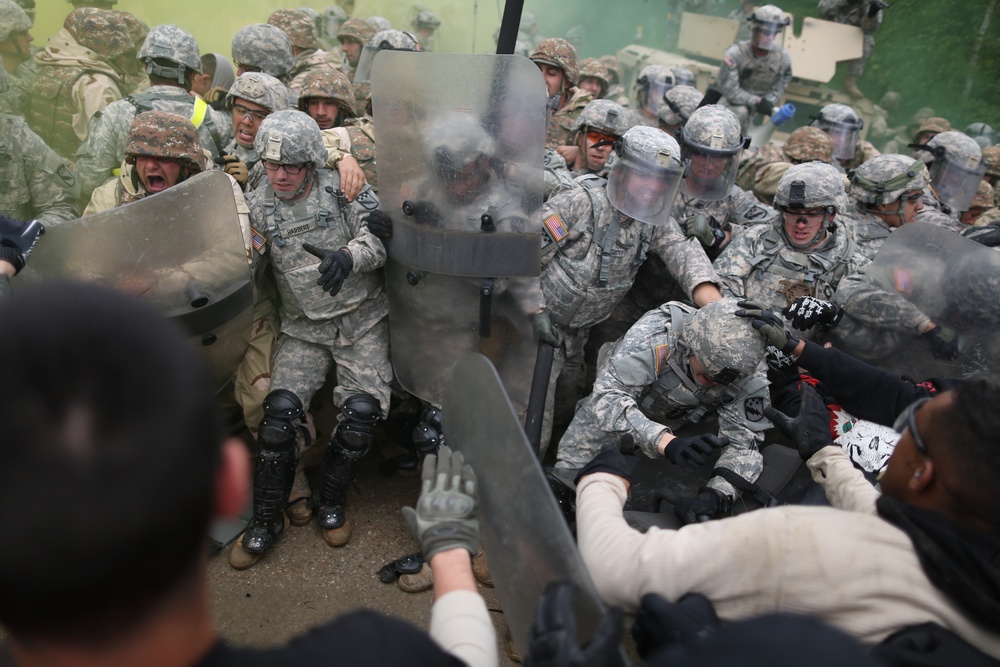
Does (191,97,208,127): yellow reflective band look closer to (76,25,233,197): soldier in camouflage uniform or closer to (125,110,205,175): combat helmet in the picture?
(76,25,233,197): soldier in camouflage uniform

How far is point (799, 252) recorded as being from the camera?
4.00 meters

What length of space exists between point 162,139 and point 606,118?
9.88ft

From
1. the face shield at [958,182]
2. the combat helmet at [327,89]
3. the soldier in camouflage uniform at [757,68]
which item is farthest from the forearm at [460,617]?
the soldier in camouflage uniform at [757,68]

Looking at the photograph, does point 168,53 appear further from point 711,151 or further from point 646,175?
point 711,151

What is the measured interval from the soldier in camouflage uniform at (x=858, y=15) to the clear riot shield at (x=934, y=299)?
8.64 metres

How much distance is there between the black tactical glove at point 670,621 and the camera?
127 centimetres

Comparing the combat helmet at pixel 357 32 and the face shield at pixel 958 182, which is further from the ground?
the combat helmet at pixel 357 32

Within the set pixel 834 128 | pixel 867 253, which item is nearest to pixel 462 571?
pixel 867 253

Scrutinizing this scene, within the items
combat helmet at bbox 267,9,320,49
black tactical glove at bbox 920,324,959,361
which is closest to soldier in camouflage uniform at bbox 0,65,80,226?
combat helmet at bbox 267,9,320,49

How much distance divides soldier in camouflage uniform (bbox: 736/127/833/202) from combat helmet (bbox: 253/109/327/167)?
151 inches

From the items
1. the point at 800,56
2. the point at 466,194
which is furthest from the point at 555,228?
the point at 800,56

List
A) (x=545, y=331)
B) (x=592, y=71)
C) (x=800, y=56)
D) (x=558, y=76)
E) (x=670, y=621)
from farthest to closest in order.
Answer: (x=800, y=56) < (x=592, y=71) < (x=558, y=76) < (x=545, y=331) < (x=670, y=621)

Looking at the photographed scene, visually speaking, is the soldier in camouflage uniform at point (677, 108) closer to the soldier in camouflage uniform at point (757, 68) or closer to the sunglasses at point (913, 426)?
the soldier in camouflage uniform at point (757, 68)

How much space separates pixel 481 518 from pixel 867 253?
3582mm
